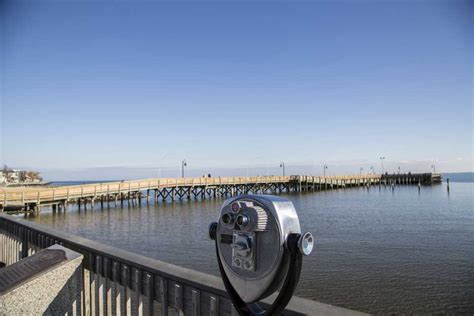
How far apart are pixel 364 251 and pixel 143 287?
14.6 metres

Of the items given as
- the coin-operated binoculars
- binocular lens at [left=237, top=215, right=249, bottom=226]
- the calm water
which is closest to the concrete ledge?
the coin-operated binoculars

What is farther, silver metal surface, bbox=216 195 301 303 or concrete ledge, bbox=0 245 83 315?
concrete ledge, bbox=0 245 83 315

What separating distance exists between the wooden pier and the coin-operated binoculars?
32269 millimetres

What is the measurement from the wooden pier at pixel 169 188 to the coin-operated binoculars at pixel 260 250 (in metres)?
32.3

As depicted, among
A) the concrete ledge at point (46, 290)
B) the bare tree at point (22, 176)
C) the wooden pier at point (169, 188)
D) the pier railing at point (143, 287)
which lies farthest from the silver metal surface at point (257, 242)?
the bare tree at point (22, 176)

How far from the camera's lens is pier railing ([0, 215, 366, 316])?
6.99 ft

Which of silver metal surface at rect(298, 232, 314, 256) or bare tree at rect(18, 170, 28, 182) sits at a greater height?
bare tree at rect(18, 170, 28, 182)

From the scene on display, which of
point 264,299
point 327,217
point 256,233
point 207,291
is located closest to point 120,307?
point 207,291

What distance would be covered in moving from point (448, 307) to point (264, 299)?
974cm

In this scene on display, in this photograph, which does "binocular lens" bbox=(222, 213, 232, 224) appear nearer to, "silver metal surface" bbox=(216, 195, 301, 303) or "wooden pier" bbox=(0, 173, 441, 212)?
"silver metal surface" bbox=(216, 195, 301, 303)

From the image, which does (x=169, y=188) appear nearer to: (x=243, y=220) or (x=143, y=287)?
(x=143, y=287)

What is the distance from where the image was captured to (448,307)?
9688 mm

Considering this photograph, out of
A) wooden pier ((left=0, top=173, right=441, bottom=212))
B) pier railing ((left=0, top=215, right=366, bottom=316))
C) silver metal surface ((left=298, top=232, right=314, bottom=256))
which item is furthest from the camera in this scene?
wooden pier ((left=0, top=173, right=441, bottom=212))

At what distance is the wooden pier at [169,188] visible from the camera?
102ft
